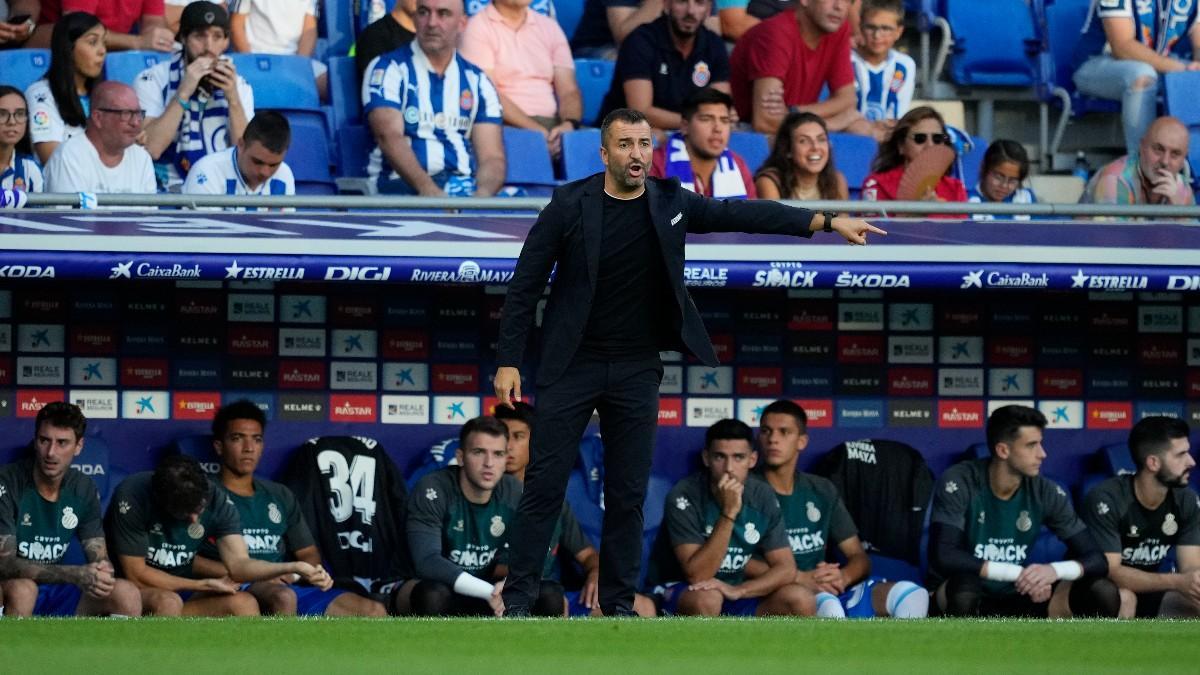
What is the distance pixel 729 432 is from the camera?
28.1ft

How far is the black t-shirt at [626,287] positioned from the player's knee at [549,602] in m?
2.02

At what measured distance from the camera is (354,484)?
858 centimetres

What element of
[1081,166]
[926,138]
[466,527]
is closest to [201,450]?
[466,527]

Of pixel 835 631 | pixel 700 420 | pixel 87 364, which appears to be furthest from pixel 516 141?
pixel 835 631

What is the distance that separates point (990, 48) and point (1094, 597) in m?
4.12

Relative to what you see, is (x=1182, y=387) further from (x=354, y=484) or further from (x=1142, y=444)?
(x=354, y=484)

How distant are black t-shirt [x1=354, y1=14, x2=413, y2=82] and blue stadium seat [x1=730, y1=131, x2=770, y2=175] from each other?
1.71 meters

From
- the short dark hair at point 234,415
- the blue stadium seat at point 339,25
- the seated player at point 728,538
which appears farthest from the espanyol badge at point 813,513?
the blue stadium seat at point 339,25

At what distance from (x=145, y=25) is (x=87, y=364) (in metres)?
2.31

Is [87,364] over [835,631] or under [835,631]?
over

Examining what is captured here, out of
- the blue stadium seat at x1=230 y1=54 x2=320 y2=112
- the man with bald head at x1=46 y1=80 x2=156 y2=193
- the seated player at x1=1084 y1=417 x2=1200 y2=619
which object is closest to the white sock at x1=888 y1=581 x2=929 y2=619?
the seated player at x1=1084 y1=417 x2=1200 y2=619

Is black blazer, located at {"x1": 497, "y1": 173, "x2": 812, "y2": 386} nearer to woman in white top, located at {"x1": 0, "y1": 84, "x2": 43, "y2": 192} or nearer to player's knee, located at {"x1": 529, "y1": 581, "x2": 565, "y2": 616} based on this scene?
player's knee, located at {"x1": 529, "y1": 581, "x2": 565, "y2": 616}

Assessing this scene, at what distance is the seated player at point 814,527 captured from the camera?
8.62m

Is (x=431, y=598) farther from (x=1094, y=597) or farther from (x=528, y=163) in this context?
(x=1094, y=597)
